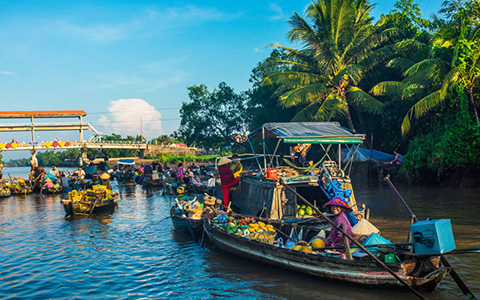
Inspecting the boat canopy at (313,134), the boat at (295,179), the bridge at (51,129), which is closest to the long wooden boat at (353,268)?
the boat at (295,179)

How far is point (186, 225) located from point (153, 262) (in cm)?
217

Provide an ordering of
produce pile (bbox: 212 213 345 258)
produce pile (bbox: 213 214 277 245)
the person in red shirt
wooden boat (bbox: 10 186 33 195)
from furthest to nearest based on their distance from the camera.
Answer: wooden boat (bbox: 10 186 33 195) < the person in red shirt < produce pile (bbox: 213 214 277 245) < produce pile (bbox: 212 213 345 258)

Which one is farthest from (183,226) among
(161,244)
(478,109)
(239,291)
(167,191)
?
(478,109)

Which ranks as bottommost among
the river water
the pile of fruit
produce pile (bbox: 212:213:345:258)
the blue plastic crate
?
the river water

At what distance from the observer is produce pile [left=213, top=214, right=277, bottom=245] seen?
8617mm

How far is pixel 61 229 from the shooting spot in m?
13.8

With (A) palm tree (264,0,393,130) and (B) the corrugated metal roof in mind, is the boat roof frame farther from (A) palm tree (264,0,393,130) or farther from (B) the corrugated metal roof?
(B) the corrugated metal roof

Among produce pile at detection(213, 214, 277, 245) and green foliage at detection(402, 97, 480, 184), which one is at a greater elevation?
green foliage at detection(402, 97, 480, 184)

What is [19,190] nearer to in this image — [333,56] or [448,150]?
[333,56]

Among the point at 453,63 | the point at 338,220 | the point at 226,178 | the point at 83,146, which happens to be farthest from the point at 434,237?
the point at 83,146

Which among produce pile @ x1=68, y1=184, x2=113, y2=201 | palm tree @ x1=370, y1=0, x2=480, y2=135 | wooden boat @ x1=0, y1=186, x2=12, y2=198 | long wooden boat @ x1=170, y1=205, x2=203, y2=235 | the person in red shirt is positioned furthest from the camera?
wooden boat @ x1=0, y1=186, x2=12, y2=198

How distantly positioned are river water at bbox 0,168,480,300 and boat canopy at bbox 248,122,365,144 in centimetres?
304

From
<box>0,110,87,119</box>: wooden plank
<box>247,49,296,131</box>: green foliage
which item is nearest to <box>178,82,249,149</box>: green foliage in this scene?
<box>247,49,296,131</box>: green foliage

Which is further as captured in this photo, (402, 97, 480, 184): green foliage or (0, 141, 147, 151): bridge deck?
(0, 141, 147, 151): bridge deck
